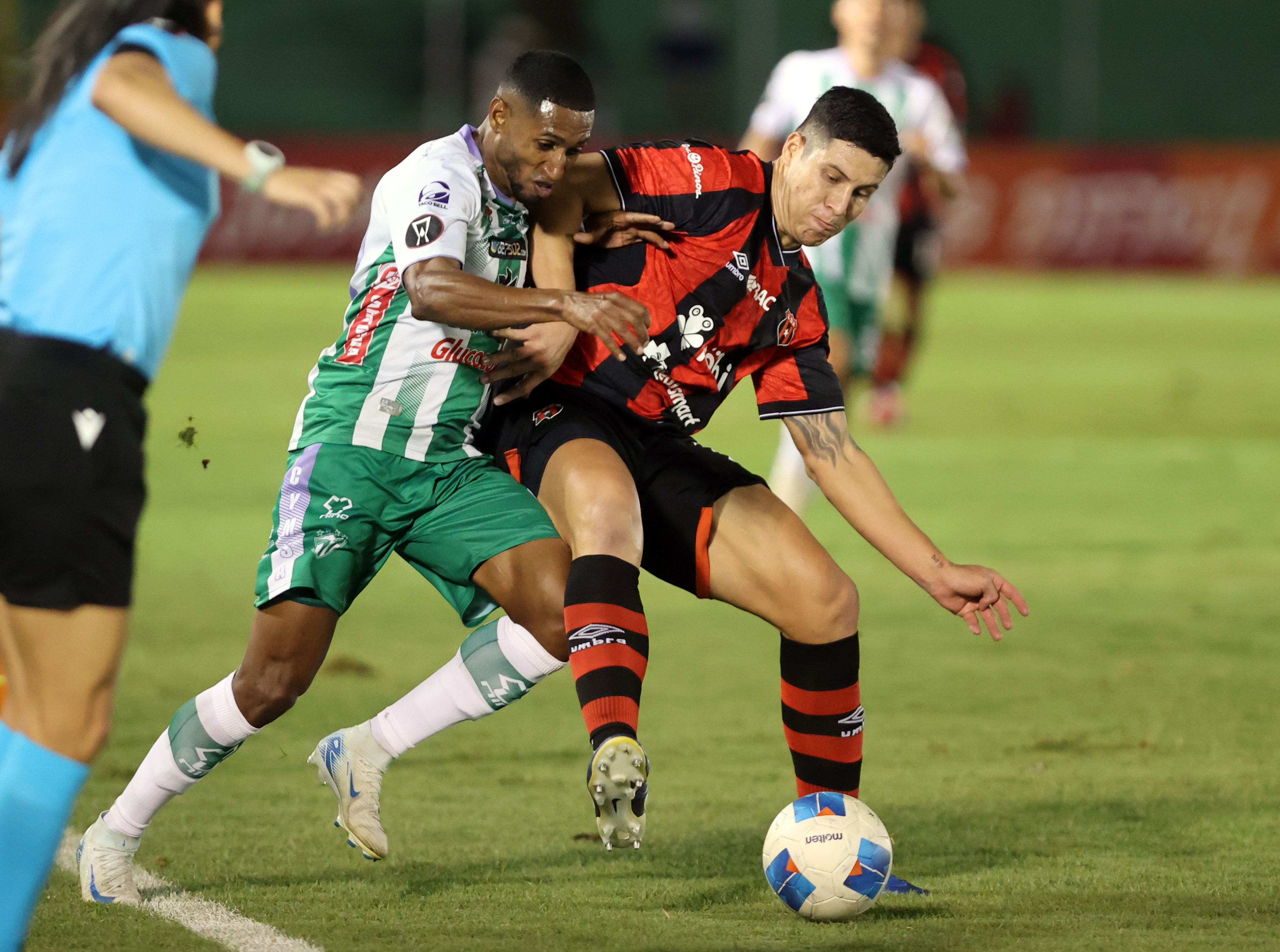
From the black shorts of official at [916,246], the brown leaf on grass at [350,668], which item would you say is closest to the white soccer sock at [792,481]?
the brown leaf on grass at [350,668]

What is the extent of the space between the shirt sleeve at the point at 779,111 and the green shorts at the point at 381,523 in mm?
4577

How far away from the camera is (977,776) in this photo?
17.6 ft

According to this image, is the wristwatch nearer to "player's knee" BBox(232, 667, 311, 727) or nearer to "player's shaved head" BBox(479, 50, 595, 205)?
"player's shaved head" BBox(479, 50, 595, 205)

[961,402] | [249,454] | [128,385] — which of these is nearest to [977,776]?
[128,385]

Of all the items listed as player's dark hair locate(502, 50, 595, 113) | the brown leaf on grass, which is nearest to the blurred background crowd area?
the brown leaf on grass

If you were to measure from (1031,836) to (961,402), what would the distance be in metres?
9.85

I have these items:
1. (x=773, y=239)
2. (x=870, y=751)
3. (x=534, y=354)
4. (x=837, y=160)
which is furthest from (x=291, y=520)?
(x=870, y=751)

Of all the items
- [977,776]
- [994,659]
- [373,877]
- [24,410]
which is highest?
[24,410]

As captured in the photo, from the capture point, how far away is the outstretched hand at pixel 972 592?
173 inches

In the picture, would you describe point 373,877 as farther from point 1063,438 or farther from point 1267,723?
point 1063,438

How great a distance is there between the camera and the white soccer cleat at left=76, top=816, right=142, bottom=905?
4215mm

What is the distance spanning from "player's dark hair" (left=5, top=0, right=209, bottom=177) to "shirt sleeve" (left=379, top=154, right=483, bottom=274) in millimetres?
994

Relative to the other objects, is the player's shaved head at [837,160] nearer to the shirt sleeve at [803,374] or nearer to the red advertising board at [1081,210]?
the shirt sleeve at [803,374]

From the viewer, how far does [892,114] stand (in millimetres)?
8789
